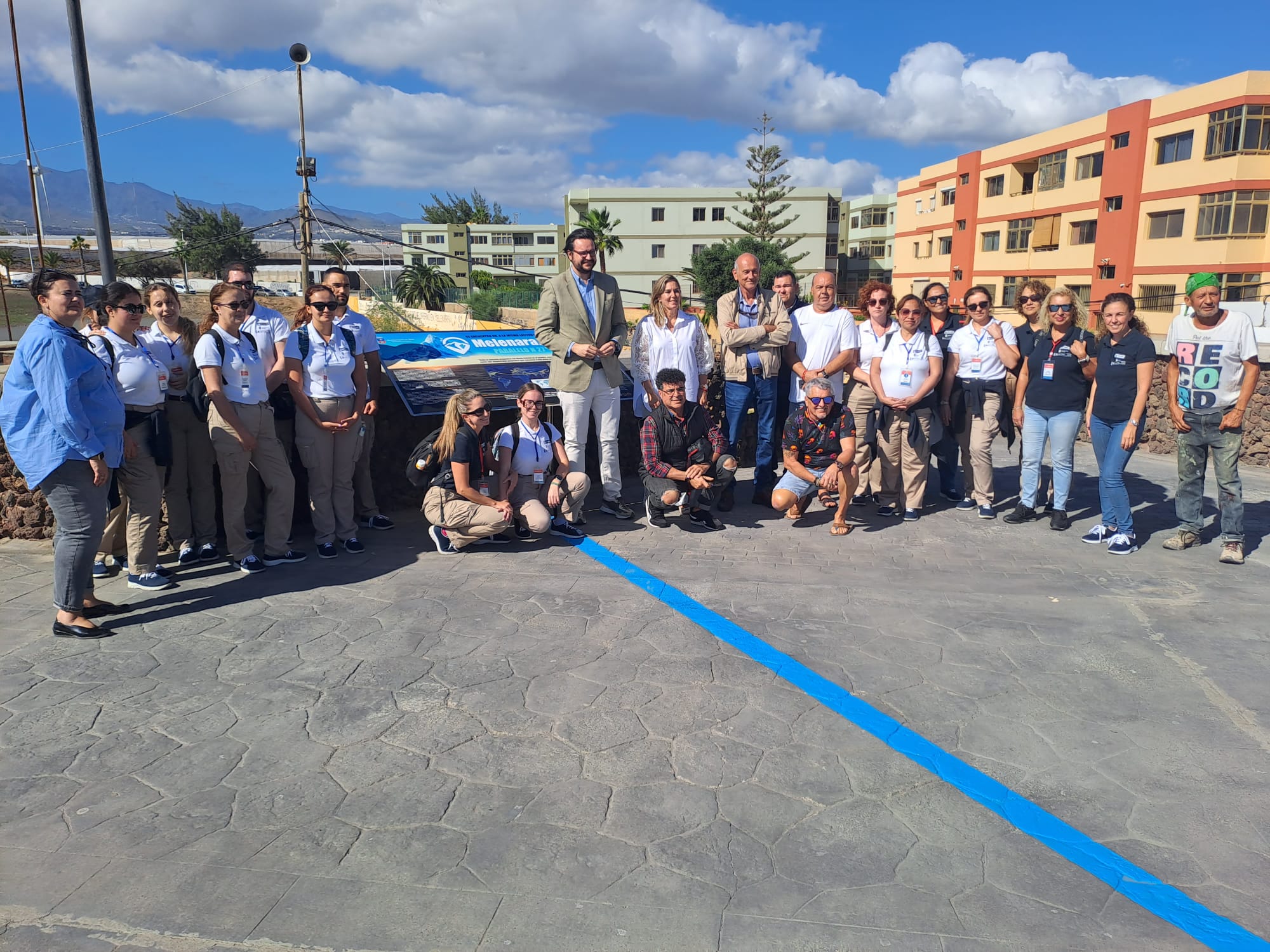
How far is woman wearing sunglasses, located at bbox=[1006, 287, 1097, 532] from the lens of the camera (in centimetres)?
650

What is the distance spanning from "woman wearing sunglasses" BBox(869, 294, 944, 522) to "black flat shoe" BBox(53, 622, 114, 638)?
574 cm

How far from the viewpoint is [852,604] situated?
203 inches

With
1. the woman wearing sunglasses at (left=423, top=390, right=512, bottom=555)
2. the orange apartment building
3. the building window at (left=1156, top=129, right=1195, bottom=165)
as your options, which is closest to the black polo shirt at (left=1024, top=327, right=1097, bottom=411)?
the woman wearing sunglasses at (left=423, top=390, right=512, bottom=555)

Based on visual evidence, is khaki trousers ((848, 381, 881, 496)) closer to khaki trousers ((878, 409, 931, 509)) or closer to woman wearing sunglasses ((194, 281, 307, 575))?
khaki trousers ((878, 409, 931, 509))

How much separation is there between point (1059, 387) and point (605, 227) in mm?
58508

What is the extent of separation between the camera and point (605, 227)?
62031 mm

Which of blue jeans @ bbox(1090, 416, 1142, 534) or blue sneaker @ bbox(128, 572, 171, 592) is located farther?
blue jeans @ bbox(1090, 416, 1142, 534)

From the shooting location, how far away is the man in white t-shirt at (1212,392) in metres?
5.69

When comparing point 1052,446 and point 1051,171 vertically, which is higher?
point 1051,171

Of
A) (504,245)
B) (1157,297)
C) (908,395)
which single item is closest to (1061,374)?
(908,395)

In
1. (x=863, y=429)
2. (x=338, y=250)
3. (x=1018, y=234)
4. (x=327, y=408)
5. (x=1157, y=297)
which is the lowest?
(x=863, y=429)

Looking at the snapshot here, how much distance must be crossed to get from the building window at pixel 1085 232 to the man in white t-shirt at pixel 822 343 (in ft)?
118

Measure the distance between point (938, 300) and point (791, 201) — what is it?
192 ft

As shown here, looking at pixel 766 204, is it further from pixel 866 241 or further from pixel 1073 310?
pixel 1073 310
